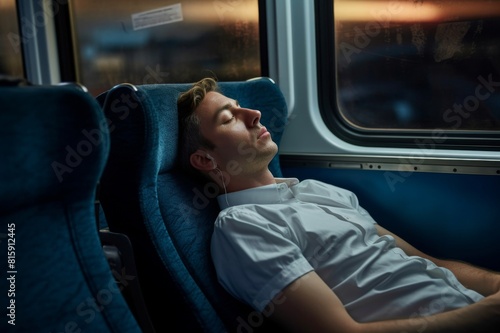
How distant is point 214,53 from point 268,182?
3.47ft

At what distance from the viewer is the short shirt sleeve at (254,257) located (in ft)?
4.41

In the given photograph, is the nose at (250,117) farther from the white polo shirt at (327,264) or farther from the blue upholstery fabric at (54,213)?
the blue upholstery fabric at (54,213)

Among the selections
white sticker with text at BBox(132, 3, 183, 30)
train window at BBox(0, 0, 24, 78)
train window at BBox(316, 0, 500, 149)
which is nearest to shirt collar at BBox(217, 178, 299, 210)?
train window at BBox(316, 0, 500, 149)

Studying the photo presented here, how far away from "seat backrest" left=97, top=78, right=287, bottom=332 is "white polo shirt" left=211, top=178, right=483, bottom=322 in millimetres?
68

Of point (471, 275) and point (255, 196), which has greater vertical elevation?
point (255, 196)

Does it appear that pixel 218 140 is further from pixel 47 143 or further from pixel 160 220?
pixel 47 143

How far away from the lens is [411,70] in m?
2.12

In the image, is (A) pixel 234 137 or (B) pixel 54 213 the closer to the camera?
(B) pixel 54 213

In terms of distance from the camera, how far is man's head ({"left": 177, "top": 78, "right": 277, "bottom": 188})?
5.70 ft

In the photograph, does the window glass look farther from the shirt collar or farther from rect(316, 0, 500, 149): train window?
the shirt collar

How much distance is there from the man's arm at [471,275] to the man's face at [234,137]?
57 centimetres

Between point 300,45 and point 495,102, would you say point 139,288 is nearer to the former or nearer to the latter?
point 300,45

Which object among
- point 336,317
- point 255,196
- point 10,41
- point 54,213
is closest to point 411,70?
point 255,196

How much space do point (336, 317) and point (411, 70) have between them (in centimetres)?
125
